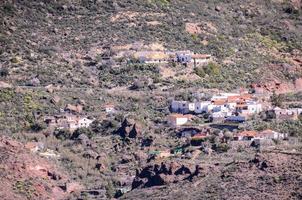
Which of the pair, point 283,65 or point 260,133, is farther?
point 283,65

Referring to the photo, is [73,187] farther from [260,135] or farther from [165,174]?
[260,135]

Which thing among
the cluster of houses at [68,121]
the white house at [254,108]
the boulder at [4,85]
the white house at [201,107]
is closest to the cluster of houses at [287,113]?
the white house at [254,108]

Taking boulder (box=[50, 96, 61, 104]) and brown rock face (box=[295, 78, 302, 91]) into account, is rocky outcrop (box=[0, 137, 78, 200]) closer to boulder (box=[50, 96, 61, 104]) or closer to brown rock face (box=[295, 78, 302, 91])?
boulder (box=[50, 96, 61, 104])

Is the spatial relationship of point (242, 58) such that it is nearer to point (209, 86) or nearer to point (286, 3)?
point (209, 86)

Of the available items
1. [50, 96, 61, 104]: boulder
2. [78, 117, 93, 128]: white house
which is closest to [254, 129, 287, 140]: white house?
[78, 117, 93, 128]: white house

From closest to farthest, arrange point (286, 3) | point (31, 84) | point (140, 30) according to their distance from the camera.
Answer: point (31, 84) → point (140, 30) → point (286, 3)

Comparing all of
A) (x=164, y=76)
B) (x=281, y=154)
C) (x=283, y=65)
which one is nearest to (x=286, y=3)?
(x=283, y=65)

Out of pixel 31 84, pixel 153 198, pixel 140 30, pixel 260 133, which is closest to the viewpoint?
pixel 153 198
